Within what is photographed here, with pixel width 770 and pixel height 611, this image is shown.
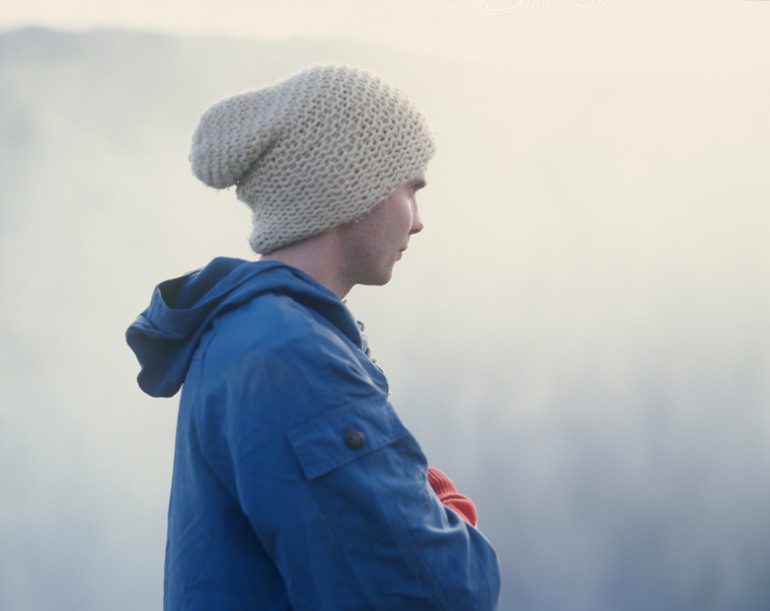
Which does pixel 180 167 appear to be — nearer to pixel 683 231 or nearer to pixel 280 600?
pixel 683 231

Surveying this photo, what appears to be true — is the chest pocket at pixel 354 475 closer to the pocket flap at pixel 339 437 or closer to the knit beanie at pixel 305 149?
the pocket flap at pixel 339 437

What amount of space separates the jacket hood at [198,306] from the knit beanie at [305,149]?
107 mm

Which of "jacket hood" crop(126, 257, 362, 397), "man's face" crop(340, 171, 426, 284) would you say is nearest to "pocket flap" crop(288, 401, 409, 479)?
"jacket hood" crop(126, 257, 362, 397)

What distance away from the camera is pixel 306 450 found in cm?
79

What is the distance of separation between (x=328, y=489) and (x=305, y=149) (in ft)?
1.45

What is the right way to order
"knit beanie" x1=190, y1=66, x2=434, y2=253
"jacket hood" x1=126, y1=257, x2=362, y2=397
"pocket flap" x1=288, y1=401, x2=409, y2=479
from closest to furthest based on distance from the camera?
1. "pocket flap" x1=288, y1=401, x2=409, y2=479
2. "jacket hood" x1=126, y1=257, x2=362, y2=397
3. "knit beanie" x1=190, y1=66, x2=434, y2=253

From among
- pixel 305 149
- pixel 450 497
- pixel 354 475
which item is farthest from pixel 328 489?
pixel 305 149

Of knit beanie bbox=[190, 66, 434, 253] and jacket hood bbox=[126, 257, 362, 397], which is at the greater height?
knit beanie bbox=[190, 66, 434, 253]

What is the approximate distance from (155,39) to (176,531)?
219 centimetres

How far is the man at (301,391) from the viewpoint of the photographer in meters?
0.80

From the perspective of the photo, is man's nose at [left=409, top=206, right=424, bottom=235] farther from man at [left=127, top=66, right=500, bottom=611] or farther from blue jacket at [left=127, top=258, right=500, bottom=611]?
blue jacket at [left=127, top=258, right=500, bottom=611]

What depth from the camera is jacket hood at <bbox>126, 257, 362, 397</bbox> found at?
2.96 ft

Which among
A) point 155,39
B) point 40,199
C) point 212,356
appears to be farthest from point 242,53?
point 212,356

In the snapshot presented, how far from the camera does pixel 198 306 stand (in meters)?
0.94
